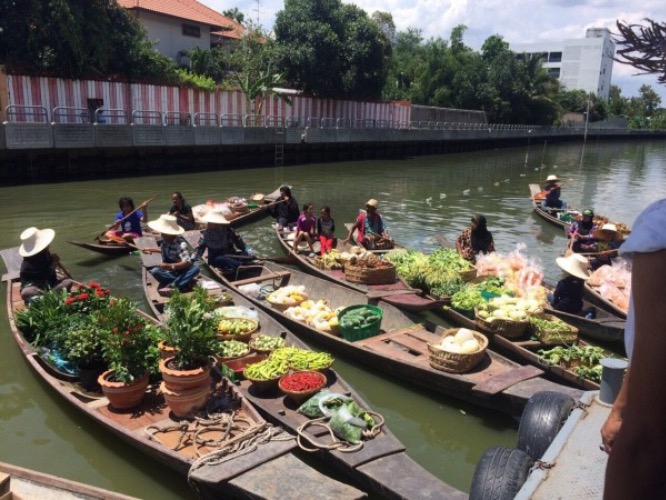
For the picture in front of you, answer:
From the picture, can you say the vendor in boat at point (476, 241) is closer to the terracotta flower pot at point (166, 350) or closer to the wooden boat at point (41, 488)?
the terracotta flower pot at point (166, 350)

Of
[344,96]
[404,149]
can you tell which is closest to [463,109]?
[404,149]

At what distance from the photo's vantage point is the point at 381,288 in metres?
8.77

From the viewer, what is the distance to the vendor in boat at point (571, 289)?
7738 mm

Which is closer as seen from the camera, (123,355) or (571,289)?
(123,355)

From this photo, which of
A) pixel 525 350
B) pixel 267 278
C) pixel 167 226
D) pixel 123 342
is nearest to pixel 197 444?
pixel 123 342

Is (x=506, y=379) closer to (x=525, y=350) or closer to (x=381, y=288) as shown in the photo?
(x=525, y=350)

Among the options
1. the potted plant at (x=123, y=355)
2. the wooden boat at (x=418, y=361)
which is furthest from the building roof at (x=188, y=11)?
the potted plant at (x=123, y=355)

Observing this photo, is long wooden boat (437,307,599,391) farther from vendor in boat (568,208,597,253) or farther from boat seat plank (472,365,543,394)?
vendor in boat (568,208,597,253)

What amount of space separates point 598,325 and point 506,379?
8.09 feet

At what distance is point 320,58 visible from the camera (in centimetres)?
3164

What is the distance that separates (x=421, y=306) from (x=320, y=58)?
2663 centimetres

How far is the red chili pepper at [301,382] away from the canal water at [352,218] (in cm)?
114

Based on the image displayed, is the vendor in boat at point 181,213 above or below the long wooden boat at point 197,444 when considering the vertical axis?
above

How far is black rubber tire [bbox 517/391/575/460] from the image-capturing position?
409 centimetres
